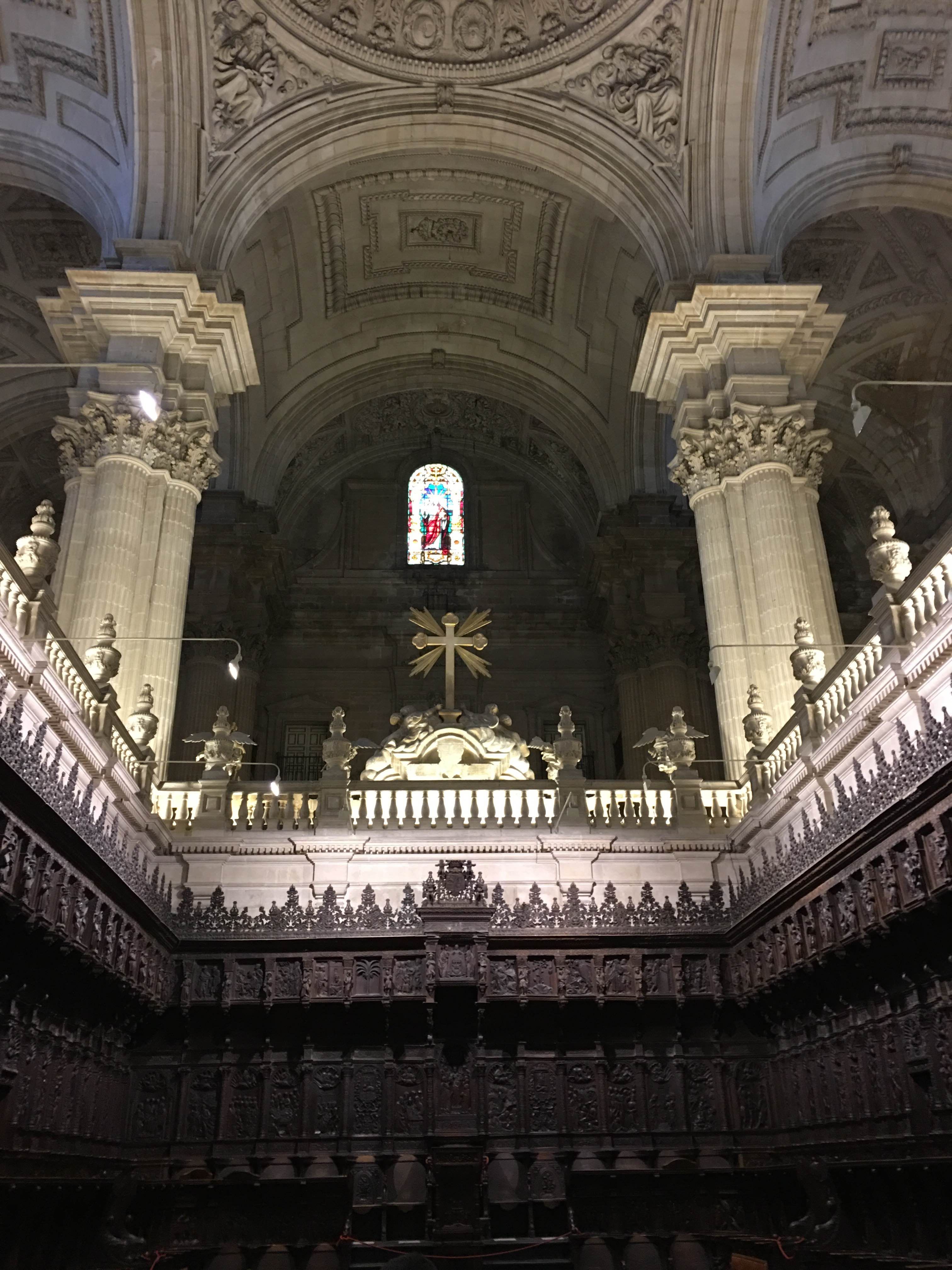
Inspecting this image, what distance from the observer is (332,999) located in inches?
406

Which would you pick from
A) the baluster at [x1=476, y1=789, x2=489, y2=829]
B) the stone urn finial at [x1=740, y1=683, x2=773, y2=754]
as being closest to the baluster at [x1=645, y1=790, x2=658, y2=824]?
the stone urn finial at [x1=740, y1=683, x2=773, y2=754]

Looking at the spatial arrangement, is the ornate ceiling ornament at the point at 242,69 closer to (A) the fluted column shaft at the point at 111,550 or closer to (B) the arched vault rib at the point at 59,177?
(B) the arched vault rib at the point at 59,177

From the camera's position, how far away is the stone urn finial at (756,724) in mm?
12062

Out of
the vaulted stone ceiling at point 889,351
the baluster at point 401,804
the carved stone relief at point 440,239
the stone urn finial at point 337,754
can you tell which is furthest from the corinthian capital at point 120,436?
the vaulted stone ceiling at point 889,351

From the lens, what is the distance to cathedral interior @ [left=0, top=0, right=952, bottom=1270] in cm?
849

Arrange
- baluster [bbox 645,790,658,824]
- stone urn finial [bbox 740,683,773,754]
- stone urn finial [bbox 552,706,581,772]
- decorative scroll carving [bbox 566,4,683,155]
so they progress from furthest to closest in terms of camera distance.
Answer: decorative scroll carving [bbox 566,4,683,155] < stone urn finial [bbox 552,706,581,772] < baluster [bbox 645,790,658,824] < stone urn finial [bbox 740,683,773,754]

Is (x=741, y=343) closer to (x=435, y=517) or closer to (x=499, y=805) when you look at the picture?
(x=499, y=805)

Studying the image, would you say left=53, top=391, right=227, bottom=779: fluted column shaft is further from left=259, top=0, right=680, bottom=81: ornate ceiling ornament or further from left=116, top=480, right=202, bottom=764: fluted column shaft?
left=259, top=0, right=680, bottom=81: ornate ceiling ornament

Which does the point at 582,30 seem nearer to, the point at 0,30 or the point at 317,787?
the point at 0,30

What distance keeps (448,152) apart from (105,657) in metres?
12.5

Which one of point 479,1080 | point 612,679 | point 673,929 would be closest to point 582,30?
point 612,679

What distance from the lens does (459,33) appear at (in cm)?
1817

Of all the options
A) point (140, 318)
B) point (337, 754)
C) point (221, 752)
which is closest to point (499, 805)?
point (337, 754)

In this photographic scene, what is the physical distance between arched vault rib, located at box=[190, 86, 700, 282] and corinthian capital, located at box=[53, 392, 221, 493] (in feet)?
10.3
